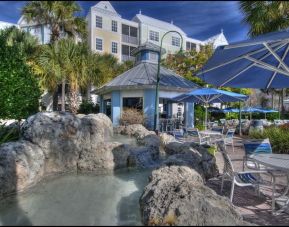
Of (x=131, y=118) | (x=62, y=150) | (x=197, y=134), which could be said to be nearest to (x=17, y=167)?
(x=62, y=150)

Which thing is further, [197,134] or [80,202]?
[197,134]

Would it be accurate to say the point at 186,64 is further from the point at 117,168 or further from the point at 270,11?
the point at 117,168

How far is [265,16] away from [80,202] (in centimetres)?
1701

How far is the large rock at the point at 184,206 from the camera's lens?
3168 millimetres

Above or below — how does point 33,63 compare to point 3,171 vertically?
above

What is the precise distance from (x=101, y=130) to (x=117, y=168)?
4.11 feet

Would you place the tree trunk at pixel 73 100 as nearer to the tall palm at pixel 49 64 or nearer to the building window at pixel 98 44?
the tall palm at pixel 49 64

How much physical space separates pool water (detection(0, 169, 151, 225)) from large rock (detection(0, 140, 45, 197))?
208 mm

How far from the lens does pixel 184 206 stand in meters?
3.47

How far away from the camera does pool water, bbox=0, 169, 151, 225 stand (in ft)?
8.79

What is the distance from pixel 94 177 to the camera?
7.29m

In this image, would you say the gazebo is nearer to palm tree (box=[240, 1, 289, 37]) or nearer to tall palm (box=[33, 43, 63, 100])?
tall palm (box=[33, 43, 63, 100])

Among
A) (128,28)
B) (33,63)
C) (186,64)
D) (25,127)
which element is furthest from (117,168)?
(128,28)

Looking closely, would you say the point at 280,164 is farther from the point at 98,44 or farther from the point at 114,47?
the point at 114,47
